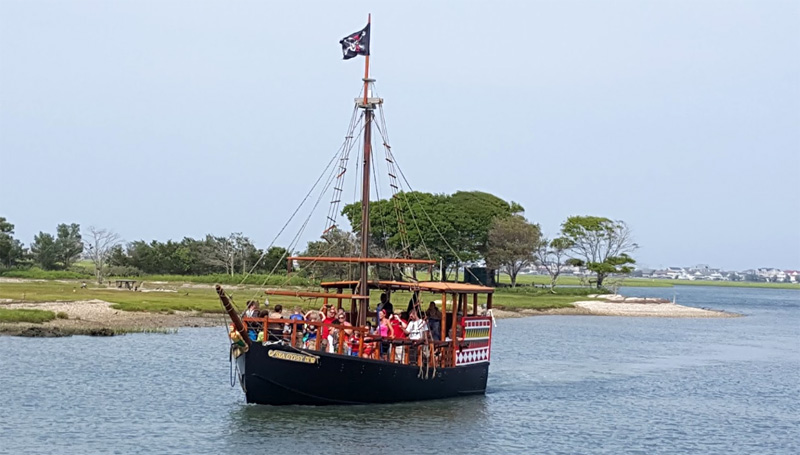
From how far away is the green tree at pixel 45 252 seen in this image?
120 meters

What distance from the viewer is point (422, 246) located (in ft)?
359

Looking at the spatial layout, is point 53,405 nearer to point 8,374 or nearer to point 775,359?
point 8,374

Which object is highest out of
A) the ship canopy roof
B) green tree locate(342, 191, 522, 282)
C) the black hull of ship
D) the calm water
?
green tree locate(342, 191, 522, 282)

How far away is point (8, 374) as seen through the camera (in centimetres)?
3678

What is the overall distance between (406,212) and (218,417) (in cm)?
8195

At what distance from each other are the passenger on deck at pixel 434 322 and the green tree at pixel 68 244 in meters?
97.8

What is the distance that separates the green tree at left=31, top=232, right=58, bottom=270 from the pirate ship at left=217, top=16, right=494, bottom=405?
93.9m

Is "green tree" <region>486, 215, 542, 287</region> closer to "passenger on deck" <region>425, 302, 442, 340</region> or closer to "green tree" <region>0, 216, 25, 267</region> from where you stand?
"green tree" <region>0, 216, 25, 267</region>

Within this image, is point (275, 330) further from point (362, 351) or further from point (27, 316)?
point (27, 316)

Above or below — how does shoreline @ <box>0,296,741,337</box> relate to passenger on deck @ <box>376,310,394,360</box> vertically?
below

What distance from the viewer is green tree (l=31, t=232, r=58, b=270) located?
119562 millimetres

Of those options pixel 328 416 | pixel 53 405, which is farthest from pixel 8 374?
pixel 328 416

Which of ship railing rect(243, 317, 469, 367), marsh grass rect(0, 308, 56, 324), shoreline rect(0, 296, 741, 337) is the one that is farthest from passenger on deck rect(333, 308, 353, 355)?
marsh grass rect(0, 308, 56, 324)

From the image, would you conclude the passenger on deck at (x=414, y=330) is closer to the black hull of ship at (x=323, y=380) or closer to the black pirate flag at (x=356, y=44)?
the black hull of ship at (x=323, y=380)
